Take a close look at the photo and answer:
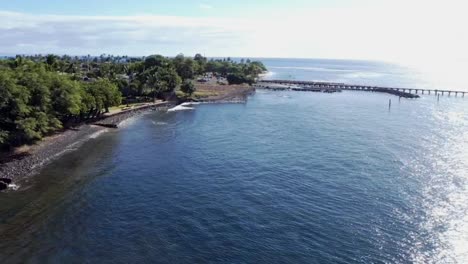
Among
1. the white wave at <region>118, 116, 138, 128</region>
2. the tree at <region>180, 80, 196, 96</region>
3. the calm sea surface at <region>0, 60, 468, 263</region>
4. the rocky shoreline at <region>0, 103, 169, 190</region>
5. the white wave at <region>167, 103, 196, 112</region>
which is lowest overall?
the calm sea surface at <region>0, 60, 468, 263</region>

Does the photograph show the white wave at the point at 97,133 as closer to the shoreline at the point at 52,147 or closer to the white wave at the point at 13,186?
the shoreline at the point at 52,147

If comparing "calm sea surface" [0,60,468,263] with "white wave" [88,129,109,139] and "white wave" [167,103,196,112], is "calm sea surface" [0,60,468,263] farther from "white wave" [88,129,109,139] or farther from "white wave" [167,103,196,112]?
"white wave" [167,103,196,112]

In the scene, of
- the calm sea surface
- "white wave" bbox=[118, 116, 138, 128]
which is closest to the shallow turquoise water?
the calm sea surface

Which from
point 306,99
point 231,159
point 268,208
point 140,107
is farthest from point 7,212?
point 306,99

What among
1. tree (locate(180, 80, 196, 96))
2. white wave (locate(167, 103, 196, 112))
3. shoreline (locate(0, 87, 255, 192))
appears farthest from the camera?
tree (locate(180, 80, 196, 96))

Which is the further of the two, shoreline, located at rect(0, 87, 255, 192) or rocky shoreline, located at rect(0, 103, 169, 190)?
shoreline, located at rect(0, 87, 255, 192)

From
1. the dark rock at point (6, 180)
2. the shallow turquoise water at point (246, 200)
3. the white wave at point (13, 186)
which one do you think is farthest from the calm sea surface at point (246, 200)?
the dark rock at point (6, 180)
